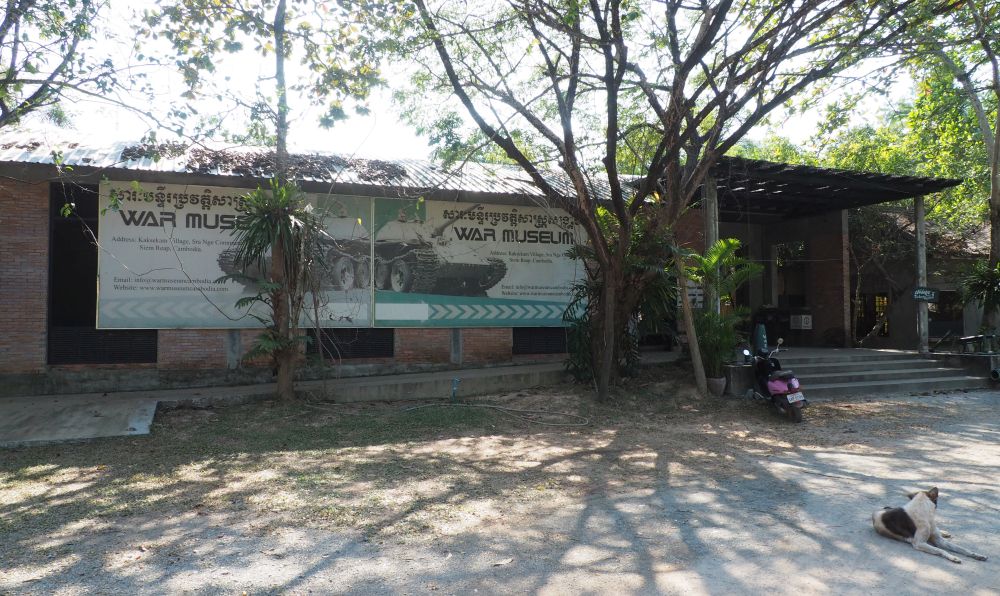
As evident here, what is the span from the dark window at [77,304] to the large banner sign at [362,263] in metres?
0.39

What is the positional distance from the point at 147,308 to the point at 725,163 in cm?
969

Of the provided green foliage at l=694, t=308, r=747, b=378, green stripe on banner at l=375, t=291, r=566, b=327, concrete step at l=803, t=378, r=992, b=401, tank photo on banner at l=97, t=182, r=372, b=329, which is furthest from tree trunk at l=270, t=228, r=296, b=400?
concrete step at l=803, t=378, r=992, b=401

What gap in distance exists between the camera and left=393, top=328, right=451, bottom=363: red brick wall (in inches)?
480

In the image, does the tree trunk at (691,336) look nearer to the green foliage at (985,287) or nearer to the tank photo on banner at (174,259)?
the tank photo on banner at (174,259)

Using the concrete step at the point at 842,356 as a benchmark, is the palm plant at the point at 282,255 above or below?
above

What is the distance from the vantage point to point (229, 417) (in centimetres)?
877

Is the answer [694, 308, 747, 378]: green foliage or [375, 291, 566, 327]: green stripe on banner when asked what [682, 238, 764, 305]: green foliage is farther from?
[375, 291, 566, 327]: green stripe on banner

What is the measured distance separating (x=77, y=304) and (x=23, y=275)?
83 cm

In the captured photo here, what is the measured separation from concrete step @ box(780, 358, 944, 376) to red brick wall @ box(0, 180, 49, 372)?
39.4 feet

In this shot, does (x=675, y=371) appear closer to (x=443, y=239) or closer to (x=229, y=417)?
(x=443, y=239)

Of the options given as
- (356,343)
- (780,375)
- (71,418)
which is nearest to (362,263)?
(356,343)

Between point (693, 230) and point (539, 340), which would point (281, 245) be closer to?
point (539, 340)

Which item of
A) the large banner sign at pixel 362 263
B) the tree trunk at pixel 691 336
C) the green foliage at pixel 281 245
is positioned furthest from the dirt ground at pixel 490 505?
the large banner sign at pixel 362 263

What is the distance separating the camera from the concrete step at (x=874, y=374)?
432 inches
